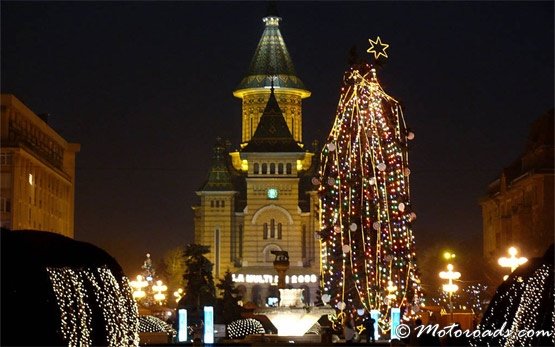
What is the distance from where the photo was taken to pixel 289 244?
153 meters

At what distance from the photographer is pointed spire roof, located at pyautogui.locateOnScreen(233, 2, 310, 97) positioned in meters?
167

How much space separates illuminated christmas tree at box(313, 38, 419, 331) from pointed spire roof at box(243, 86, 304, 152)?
350 ft

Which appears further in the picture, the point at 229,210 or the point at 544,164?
the point at 229,210

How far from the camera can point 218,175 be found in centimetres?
15362

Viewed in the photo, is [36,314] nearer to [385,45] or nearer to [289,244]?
[385,45]

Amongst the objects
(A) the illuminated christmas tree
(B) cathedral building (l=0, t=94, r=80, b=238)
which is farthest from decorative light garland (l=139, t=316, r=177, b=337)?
(B) cathedral building (l=0, t=94, r=80, b=238)

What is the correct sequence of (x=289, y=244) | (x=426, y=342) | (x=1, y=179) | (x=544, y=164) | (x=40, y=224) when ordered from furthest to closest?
(x=289, y=244) < (x=40, y=224) < (x=1, y=179) < (x=544, y=164) < (x=426, y=342)

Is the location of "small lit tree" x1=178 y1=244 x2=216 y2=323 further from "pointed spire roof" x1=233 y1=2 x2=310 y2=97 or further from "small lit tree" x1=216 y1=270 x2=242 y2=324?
"pointed spire roof" x1=233 y1=2 x2=310 y2=97

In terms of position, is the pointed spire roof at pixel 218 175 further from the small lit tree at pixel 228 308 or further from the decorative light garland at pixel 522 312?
the decorative light garland at pixel 522 312

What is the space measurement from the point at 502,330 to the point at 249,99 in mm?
138954

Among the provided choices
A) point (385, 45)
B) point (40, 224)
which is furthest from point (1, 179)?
point (385, 45)

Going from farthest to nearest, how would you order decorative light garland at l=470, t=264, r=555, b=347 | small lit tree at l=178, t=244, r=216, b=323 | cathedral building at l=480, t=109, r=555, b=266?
1. small lit tree at l=178, t=244, r=216, b=323
2. cathedral building at l=480, t=109, r=555, b=266
3. decorative light garland at l=470, t=264, r=555, b=347

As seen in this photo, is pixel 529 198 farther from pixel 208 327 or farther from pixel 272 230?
pixel 272 230

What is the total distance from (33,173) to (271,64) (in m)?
75.0
